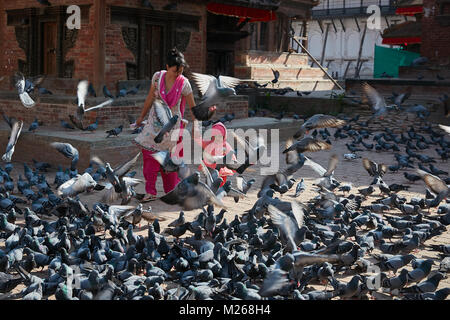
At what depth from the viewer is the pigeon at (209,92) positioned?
6895mm

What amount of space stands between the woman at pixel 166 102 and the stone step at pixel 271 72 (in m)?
17.7

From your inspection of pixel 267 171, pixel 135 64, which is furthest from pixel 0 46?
pixel 267 171

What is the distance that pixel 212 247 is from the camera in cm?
516

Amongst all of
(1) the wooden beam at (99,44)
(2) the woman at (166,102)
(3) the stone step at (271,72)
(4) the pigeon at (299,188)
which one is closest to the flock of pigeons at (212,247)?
(2) the woman at (166,102)

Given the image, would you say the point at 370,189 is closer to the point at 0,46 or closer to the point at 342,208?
the point at 342,208

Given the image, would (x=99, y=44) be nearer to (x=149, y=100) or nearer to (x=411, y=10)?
(x=149, y=100)

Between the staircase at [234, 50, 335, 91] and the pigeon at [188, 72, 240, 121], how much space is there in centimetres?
1489

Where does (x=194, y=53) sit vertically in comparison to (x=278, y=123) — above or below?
above

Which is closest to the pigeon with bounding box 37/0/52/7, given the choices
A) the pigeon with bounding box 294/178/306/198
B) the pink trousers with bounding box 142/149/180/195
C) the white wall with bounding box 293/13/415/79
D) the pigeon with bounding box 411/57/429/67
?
the pink trousers with bounding box 142/149/180/195

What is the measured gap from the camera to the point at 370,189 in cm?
795

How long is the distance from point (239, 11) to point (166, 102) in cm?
1099

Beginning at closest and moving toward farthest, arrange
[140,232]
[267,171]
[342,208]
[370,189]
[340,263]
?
1. [340,263]
2. [140,232]
3. [342,208]
4. [370,189]
5. [267,171]

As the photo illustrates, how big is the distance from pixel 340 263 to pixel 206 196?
147cm

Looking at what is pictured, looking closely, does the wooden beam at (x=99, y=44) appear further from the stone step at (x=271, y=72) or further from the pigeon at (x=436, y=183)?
the stone step at (x=271, y=72)
